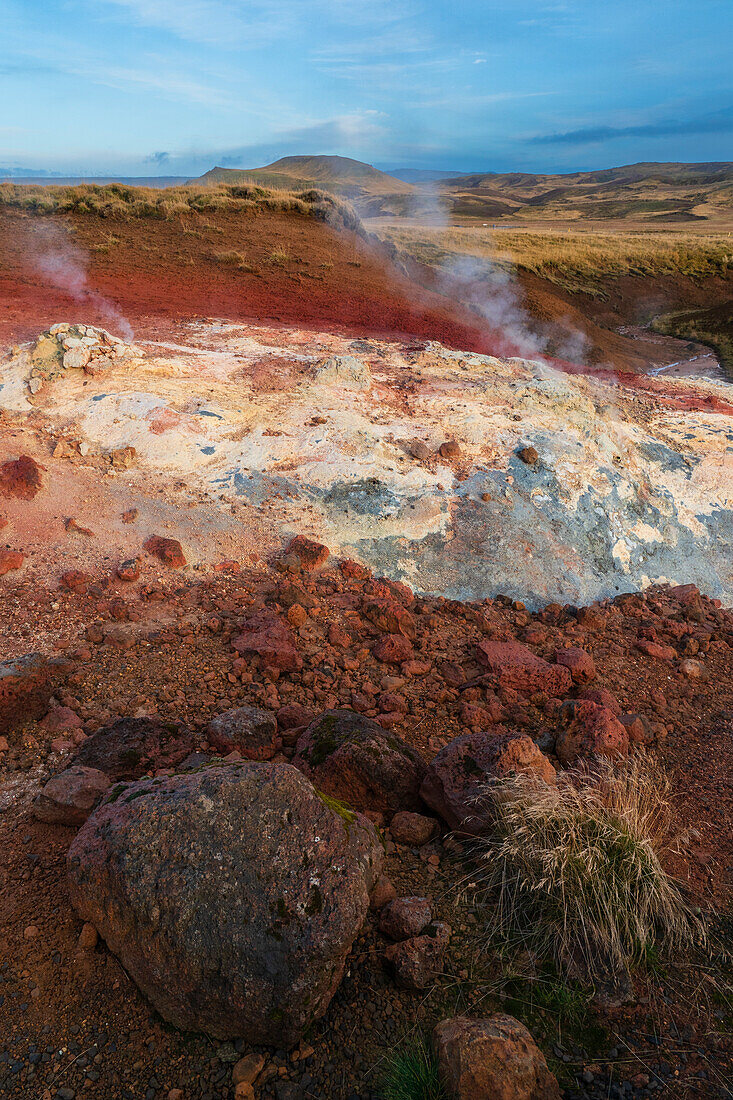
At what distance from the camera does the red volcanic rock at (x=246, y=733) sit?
8.87 feet

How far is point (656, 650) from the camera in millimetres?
4148

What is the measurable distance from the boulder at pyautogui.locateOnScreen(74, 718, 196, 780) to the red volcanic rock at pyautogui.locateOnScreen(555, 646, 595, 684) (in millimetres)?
2275

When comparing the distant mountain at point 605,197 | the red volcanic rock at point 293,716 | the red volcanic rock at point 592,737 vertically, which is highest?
the distant mountain at point 605,197

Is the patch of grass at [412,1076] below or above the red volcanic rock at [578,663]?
above

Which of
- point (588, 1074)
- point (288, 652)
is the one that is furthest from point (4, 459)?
point (588, 1074)

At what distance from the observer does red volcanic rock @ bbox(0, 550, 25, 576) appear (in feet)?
12.6

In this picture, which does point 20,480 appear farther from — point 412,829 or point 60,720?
point 412,829

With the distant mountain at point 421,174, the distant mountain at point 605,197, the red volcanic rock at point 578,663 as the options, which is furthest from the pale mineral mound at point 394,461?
the distant mountain at point 421,174

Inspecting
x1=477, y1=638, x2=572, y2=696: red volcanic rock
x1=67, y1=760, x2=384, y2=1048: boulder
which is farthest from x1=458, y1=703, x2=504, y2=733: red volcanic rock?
x1=67, y1=760, x2=384, y2=1048: boulder

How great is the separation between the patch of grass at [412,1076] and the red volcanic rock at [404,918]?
0.32 m

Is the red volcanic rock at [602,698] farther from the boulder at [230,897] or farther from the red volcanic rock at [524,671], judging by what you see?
the boulder at [230,897]

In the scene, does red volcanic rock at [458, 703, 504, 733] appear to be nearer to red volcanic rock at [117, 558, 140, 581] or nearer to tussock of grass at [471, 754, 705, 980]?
tussock of grass at [471, 754, 705, 980]

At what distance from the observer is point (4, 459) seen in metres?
4.70

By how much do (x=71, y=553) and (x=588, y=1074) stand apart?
12.5ft
